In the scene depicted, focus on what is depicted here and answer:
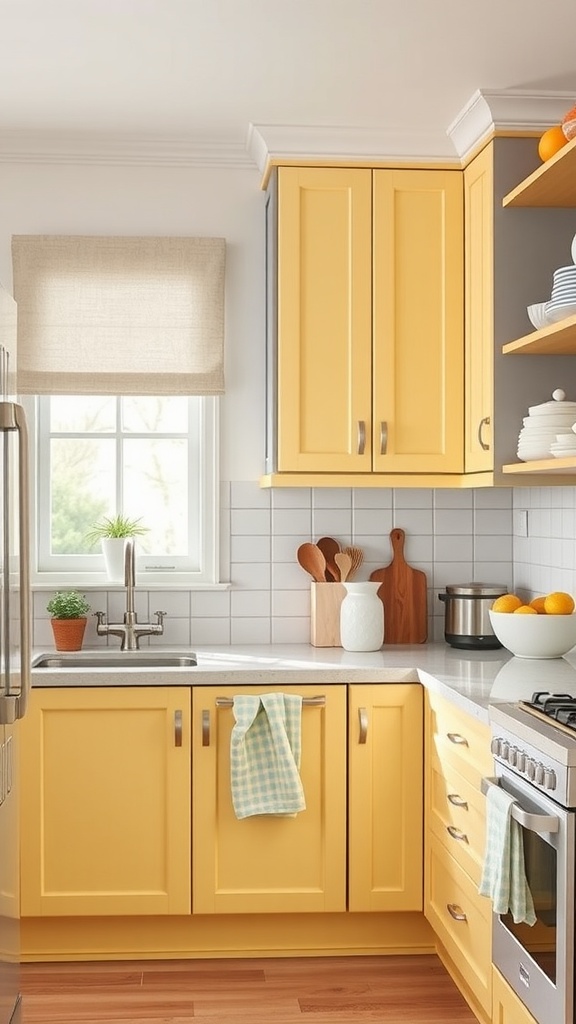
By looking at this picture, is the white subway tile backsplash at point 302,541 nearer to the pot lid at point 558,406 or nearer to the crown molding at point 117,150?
the pot lid at point 558,406

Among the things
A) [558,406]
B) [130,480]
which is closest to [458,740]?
[558,406]

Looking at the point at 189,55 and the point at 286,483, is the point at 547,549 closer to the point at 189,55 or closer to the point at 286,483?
the point at 286,483

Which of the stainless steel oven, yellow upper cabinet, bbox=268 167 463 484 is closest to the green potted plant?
yellow upper cabinet, bbox=268 167 463 484

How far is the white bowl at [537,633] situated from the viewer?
3.19m

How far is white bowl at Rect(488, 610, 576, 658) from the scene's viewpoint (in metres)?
3.19

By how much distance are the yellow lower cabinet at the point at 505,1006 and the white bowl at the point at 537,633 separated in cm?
102

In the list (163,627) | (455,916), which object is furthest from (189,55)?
(455,916)

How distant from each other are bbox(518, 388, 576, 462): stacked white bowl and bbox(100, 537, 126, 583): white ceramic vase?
56.9 inches

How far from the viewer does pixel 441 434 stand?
3584 millimetres

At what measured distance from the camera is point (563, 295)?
2.80 metres

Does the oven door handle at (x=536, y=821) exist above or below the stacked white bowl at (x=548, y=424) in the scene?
below

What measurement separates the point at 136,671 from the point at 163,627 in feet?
1.94

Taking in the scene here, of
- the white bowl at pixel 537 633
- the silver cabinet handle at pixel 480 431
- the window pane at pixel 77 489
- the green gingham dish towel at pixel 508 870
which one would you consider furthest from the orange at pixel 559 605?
the window pane at pixel 77 489

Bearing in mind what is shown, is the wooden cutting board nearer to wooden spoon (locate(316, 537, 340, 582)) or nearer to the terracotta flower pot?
wooden spoon (locate(316, 537, 340, 582))
